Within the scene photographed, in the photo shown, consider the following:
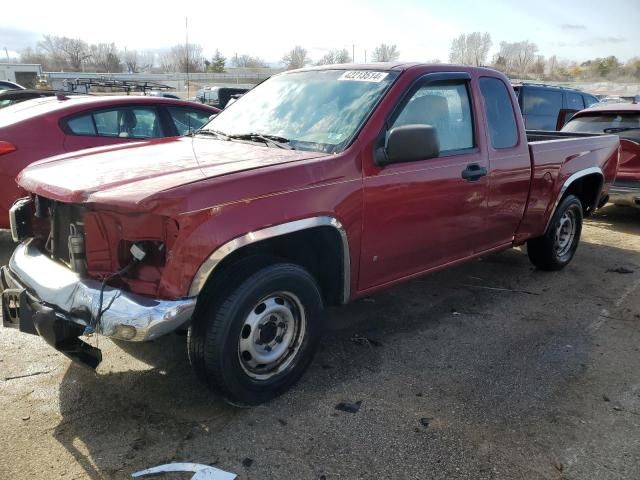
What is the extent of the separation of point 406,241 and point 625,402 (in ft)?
5.39

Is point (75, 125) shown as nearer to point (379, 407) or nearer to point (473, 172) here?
point (473, 172)

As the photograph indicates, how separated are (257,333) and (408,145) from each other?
144 centimetres

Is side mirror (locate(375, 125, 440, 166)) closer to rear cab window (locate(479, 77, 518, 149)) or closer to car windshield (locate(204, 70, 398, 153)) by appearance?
car windshield (locate(204, 70, 398, 153))

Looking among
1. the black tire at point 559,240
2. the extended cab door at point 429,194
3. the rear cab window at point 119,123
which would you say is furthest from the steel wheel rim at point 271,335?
the rear cab window at point 119,123

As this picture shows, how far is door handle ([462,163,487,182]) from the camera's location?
4012 mm

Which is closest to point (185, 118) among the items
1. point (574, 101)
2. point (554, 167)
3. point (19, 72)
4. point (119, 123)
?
point (119, 123)

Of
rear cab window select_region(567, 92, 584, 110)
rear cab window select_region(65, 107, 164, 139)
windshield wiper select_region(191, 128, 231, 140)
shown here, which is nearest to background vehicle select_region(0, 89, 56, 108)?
rear cab window select_region(65, 107, 164, 139)

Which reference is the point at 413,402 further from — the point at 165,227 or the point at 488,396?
the point at 165,227

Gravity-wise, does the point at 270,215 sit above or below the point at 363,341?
→ above

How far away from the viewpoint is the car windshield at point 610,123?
7891mm

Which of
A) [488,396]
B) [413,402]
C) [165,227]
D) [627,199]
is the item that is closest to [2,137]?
[165,227]

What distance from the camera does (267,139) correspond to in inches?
143

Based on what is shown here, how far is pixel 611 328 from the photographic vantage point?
441 centimetres

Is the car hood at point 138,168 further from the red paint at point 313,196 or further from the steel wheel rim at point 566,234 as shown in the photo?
the steel wheel rim at point 566,234
